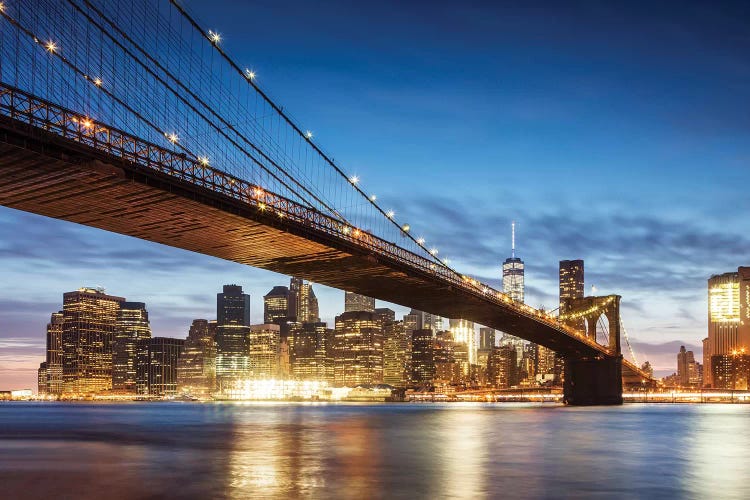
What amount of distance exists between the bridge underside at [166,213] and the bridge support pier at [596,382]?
38.5 metres

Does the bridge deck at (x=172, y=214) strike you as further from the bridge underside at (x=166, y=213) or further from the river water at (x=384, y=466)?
the river water at (x=384, y=466)

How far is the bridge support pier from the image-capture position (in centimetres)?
10044

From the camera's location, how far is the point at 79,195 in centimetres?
3759

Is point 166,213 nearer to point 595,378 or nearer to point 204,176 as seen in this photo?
point 204,176

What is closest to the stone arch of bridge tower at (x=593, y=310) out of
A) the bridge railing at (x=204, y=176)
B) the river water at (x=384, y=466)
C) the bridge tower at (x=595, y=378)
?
the bridge tower at (x=595, y=378)

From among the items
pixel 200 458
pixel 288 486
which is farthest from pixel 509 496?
pixel 200 458

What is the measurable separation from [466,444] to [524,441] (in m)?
3.68

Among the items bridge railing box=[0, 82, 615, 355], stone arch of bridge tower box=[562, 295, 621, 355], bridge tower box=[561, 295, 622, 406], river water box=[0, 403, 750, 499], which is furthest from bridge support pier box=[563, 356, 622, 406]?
river water box=[0, 403, 750, 499]

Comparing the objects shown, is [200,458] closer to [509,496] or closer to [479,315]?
[509,496]

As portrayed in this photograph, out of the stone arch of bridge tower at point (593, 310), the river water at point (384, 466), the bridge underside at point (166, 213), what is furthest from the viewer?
the stone arch of bridge tower at point (593, 310)

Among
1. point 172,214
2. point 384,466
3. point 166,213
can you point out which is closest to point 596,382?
point 172,214

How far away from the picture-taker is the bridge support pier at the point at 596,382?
100438 millimetres

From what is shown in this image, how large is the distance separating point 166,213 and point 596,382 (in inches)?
2821

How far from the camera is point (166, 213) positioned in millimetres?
41844
